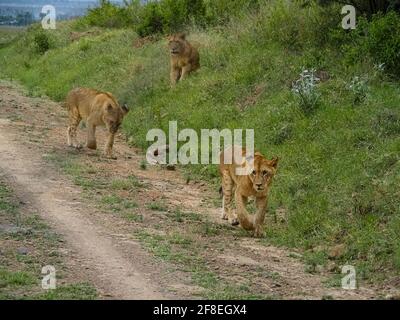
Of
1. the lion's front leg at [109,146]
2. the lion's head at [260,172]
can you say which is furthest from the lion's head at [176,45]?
the lion's head at [260,172]

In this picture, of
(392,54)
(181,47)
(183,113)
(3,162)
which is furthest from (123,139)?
(392,54)

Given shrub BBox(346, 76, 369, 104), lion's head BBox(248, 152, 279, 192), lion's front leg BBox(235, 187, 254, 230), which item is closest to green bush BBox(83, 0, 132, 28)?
shrub BBox(346, 76, 369, 104)

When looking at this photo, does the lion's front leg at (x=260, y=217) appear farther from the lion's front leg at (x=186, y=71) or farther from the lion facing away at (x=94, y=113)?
the lion's front leg at (x=186, y=71)

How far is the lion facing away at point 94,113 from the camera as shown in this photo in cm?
1608

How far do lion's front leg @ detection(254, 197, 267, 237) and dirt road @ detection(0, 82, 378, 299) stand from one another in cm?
16

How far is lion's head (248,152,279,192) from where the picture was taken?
35.5 feet

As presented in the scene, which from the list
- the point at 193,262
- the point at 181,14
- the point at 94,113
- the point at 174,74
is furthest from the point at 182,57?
the point at 193,262

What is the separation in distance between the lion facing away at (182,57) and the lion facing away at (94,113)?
4.49 m

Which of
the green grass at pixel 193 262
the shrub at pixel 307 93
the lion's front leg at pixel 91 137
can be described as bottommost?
the green grass at pixel 193 262

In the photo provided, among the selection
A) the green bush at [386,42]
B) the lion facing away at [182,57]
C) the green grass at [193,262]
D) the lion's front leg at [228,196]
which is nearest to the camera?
the green grass at [193,262]

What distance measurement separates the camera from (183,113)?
1853 centimetres

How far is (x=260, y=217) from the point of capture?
11195mm

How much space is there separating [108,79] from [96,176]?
1075cm

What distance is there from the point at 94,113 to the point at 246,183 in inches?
231
